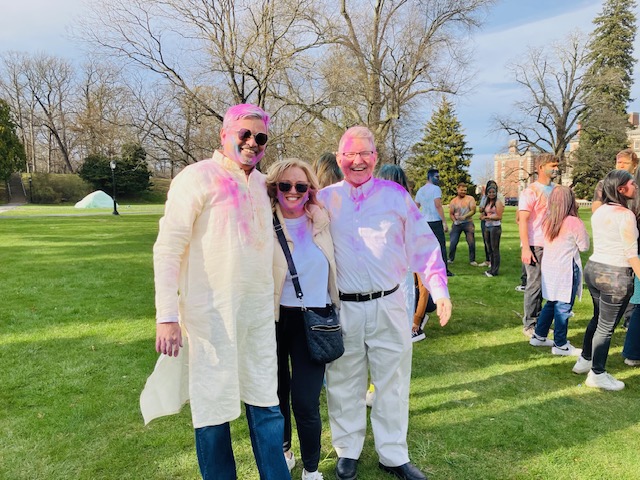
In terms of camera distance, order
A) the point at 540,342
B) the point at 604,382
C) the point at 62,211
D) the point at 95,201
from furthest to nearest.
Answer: the point at 95,201 < the point at 62,211 < the point at 540,342 < the point at 604,382

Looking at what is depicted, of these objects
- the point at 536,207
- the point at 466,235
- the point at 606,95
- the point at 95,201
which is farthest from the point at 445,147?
the point at 536,207

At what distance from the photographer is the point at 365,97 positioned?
18094mm

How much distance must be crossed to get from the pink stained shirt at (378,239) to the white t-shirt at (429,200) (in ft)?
17.2

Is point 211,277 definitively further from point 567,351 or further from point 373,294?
point 567,351

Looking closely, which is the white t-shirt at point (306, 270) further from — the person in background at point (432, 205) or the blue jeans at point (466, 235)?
the blue jeans at point (466, 235)

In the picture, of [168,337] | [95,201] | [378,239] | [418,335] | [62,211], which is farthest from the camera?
[95,201]

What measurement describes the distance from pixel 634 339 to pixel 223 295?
4.29 meters

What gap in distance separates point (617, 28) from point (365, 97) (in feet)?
121

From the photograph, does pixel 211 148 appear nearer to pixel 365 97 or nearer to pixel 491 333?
pixel 365 97

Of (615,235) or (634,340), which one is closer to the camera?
(615,235)

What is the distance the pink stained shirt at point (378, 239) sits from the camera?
8.61 ft

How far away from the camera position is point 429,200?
7.98 meters

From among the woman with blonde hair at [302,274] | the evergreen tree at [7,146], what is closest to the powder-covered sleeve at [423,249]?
the woman with blonde hair at [302,274]

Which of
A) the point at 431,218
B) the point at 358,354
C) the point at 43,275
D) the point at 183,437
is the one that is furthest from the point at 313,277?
the point at 43,275
